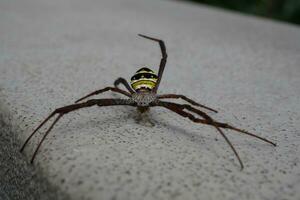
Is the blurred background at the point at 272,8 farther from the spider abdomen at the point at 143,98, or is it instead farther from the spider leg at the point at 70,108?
the spider leg at the point at 70,108

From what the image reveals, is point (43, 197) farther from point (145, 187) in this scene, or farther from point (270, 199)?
point (270, 199)

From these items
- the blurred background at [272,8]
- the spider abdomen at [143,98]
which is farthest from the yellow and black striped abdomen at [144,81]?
the blurred background at [272,8]

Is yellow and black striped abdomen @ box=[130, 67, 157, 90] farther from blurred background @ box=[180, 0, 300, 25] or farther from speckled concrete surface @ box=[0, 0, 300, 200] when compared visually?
blurred background @ box=[180, 0, 300, 25]

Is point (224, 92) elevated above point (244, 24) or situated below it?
below

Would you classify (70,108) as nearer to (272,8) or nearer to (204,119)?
(204,119)

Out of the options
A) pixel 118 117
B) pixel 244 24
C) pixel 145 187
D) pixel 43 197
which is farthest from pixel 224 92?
pixel 244 24

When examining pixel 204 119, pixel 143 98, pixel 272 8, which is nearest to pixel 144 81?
pixel 143 98

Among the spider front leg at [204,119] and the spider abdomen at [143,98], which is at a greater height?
the spider front leg at [204,119]
